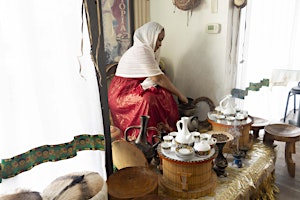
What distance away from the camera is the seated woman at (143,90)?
1.93 metres

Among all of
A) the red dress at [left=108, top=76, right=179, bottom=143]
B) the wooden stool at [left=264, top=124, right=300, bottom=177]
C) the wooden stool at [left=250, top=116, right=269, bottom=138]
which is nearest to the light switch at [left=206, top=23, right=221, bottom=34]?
the red dress at [left=108, top=76, right=179, bottom=143]

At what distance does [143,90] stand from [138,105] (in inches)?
5.8

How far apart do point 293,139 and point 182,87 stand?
4.28 feet

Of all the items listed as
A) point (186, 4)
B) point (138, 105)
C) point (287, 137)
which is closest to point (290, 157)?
point (287, 137)

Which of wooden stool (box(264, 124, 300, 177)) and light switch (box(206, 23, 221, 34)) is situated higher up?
light switch (box(206, 23, 221, 34))

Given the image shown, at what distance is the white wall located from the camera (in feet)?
7.54

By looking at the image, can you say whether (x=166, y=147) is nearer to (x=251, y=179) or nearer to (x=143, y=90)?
(x=251, y=179)

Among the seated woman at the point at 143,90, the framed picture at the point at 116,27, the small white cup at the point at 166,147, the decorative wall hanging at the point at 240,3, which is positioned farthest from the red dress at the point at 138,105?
the decorative wall hanging at the point at 240,3

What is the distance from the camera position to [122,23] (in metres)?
2.51

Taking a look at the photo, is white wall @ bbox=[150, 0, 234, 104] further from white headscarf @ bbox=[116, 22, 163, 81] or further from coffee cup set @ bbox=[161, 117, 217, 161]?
coffee cup set @ bbox=[161, 117, 217, 161]

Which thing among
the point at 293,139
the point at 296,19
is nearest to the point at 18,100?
the point at 293,139

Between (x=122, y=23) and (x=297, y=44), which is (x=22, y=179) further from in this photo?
(x=297, y=44)

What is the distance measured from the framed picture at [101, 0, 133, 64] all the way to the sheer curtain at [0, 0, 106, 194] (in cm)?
146

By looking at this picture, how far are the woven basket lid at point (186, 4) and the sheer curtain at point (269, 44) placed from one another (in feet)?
1.55
